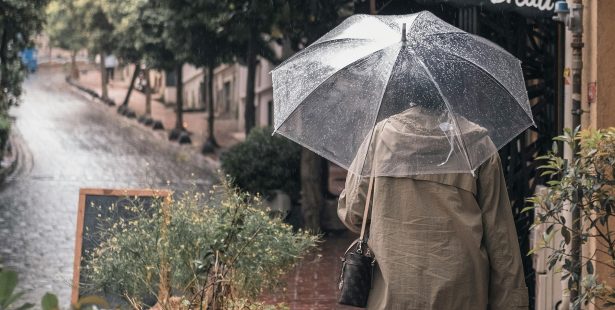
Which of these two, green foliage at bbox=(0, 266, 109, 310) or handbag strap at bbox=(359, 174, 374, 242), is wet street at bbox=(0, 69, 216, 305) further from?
green foliage at bbox=(0, 266, 109, 310)

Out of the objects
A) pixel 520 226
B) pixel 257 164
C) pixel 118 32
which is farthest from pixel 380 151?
pixel 118 32

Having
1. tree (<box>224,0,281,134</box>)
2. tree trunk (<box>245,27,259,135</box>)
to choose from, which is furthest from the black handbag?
tree trunk (<box>245,27,259,135</box>)

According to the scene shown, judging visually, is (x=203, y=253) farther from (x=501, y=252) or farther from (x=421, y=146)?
(x=501, y=252)

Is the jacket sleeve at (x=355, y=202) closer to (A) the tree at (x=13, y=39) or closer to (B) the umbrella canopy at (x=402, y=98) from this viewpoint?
(B) the umbrella canopy at (x=402, y=98)

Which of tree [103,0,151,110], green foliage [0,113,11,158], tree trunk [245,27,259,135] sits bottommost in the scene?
green foliage [0,113,11,158]

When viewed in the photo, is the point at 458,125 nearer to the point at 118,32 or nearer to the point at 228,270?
the point at 228,270

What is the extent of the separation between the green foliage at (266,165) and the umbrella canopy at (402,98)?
10.1 meters

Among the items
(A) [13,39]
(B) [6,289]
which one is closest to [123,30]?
(A) [13,39]

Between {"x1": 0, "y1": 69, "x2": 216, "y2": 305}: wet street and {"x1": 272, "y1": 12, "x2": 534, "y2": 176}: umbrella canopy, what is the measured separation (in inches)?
45.2

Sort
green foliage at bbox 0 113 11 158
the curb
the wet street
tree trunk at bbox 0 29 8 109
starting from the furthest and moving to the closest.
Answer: the curb → tree trunk at bbox 0 29 8 109 → green foliage at bbox 0 113 11 158 → the wet street

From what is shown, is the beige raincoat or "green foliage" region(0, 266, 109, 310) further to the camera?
the beige raincoat

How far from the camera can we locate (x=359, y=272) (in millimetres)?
4609

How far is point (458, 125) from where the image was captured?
4898 mm

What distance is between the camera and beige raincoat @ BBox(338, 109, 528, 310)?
4484 mm
